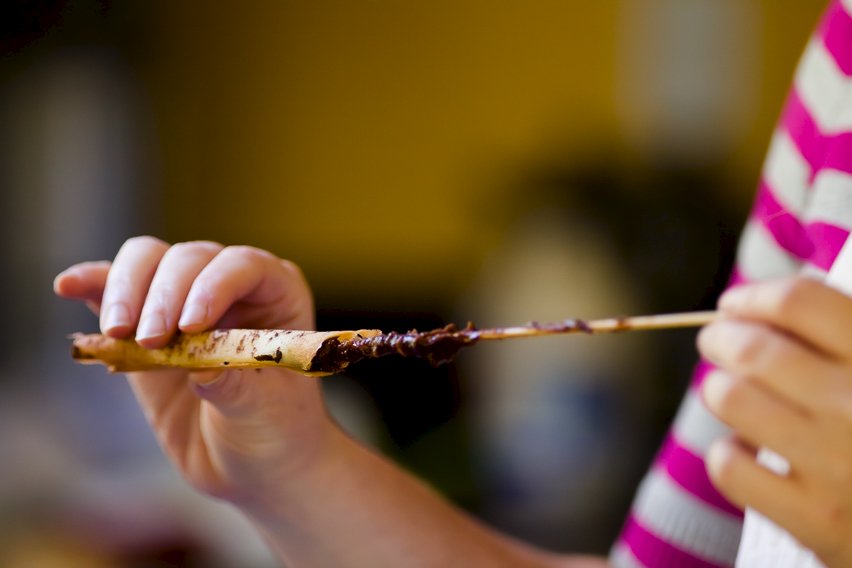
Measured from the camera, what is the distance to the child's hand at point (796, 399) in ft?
1.13

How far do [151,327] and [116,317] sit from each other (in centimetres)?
3

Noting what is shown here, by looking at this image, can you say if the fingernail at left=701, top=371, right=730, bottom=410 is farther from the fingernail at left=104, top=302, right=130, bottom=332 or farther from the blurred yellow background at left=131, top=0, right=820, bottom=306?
the blurred yellow background at left=131, top=0, right=820, bottom=306

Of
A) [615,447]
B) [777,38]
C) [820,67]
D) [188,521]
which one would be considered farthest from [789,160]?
[777,38]

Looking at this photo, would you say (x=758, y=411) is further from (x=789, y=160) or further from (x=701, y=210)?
(x=701, y=210)

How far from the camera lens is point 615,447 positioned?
243 cm

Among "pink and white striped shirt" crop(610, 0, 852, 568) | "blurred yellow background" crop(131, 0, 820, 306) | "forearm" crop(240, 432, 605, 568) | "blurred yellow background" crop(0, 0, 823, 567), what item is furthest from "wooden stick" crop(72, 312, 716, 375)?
"blurred yellow background" crop(131, 0, 820, 306)

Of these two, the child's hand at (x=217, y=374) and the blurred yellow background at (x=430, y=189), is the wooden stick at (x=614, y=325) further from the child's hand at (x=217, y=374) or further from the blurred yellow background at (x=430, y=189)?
the blurred yellow background at (x=430, y=189)

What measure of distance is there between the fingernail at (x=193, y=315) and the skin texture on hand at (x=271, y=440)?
2cm

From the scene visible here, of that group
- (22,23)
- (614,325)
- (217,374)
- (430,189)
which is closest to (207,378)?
(217,374)

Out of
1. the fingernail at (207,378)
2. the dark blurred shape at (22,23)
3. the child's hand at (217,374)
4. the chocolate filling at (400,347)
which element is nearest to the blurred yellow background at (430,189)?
the dark blurred shape at (22,23)

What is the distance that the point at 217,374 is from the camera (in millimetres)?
611

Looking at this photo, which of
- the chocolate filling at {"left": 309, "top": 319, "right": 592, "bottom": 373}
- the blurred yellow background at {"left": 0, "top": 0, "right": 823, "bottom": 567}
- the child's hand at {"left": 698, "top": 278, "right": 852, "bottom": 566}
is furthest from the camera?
the blurred yellow background at {"left": 0, "top": 0, "right": 823, "bottom": 567}

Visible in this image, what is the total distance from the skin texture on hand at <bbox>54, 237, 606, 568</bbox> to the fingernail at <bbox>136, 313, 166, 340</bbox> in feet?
0.06

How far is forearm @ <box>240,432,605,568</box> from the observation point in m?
0.68
